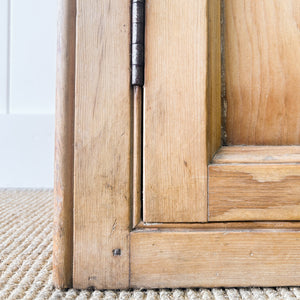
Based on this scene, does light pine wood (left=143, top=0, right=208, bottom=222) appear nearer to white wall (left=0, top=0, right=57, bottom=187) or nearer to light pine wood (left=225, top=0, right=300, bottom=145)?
light pine wood (left=225, top=0, right=300, bottom=145)

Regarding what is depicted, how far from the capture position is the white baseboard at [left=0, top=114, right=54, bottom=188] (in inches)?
45.4

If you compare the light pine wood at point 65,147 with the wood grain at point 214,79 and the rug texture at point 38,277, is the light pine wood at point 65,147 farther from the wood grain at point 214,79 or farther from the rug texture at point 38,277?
the wood grain at point 214,79

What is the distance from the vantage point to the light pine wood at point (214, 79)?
1.17 ft

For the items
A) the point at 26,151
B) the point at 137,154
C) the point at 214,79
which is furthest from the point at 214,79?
the point at 26,151

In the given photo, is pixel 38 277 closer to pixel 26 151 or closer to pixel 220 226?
pixel 220 226

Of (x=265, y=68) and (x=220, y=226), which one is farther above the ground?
(x=265, y=68)

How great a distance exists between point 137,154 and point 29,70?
3.30ft

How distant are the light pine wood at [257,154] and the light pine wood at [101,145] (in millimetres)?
110

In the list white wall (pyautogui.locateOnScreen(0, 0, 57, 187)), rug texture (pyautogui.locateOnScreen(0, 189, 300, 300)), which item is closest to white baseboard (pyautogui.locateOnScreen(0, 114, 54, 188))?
white wall (pyautogui.locateOnScreen(0, 0, 57, 187))

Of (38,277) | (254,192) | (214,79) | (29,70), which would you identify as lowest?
(38,277)

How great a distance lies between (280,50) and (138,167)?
0.21m

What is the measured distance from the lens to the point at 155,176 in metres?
0.35

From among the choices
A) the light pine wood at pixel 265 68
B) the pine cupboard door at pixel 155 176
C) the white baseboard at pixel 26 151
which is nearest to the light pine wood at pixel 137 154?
the pine cupboard door at pixel 155 176

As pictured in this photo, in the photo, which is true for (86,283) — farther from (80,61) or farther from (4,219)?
(4,219)
